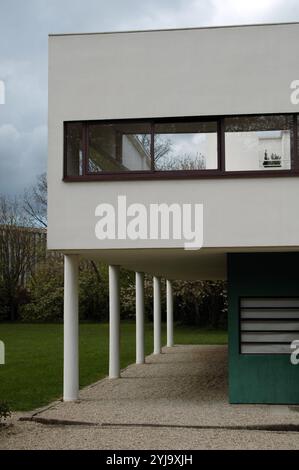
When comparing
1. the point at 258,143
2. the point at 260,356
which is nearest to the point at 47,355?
the point at 260,356

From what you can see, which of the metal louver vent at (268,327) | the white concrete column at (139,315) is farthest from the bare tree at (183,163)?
the white concrete column at (139,315)

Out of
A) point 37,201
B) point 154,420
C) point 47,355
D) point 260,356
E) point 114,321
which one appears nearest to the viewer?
point 154,420

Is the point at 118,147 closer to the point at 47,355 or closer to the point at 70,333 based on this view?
the point at 70,333

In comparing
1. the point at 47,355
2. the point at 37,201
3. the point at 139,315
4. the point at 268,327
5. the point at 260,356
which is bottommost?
the point at 47,355

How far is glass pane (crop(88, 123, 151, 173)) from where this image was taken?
39.6 feet

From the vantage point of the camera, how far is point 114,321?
56.3ft

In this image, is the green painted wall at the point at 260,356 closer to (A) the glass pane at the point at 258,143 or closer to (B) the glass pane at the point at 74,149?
(A) the glass pane at the point at 258,143

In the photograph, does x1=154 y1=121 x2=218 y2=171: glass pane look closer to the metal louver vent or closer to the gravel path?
the metal louver vent

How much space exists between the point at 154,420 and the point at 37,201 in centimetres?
3665

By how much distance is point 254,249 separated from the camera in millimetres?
12156

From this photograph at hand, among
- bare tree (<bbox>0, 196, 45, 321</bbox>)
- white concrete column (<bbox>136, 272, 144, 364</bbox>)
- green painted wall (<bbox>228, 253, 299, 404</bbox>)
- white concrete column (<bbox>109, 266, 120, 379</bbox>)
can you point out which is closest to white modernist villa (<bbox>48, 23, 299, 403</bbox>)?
green painted wall (<bbox>228, 253, 299, 404</bbox>)
